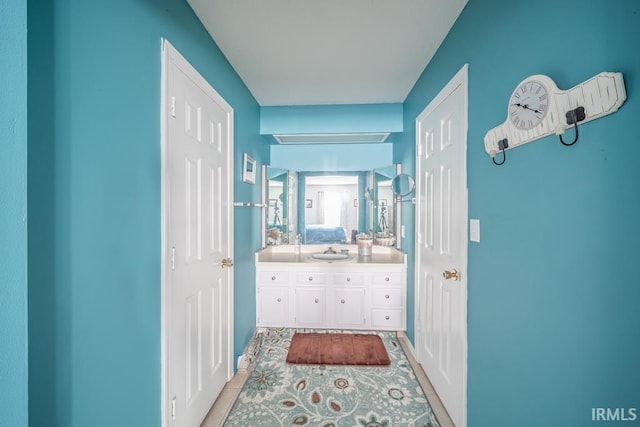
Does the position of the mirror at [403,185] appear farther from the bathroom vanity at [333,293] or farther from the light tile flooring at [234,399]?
the light tile flooring at [234,399]

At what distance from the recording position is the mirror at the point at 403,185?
2.38m

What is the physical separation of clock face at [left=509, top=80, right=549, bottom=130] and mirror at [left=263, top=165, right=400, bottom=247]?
82.0 inches

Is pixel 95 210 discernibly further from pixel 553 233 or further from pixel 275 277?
pixel 275 277

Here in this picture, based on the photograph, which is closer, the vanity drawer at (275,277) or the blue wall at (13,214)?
the blue wall at (13,214)

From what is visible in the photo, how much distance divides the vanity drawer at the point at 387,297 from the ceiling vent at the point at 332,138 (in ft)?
5.51

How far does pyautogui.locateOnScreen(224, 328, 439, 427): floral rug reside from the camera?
159 centimetres

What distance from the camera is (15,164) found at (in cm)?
50

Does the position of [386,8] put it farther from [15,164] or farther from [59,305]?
[59,305]

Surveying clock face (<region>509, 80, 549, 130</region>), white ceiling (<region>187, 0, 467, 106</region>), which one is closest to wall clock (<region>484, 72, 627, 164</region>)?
clock face (<region>509, 80, 549, 130</region>)

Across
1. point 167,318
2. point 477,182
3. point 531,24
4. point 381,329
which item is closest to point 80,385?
point 167,318

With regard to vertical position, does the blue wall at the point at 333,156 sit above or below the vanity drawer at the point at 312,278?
above

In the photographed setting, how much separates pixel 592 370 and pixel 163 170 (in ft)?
5.46

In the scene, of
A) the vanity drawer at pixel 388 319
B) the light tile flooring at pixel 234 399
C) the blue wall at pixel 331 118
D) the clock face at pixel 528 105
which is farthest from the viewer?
the blue wall at pixel 331 118

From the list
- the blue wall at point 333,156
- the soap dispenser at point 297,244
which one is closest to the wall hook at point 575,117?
the blue wall at point 333,156
